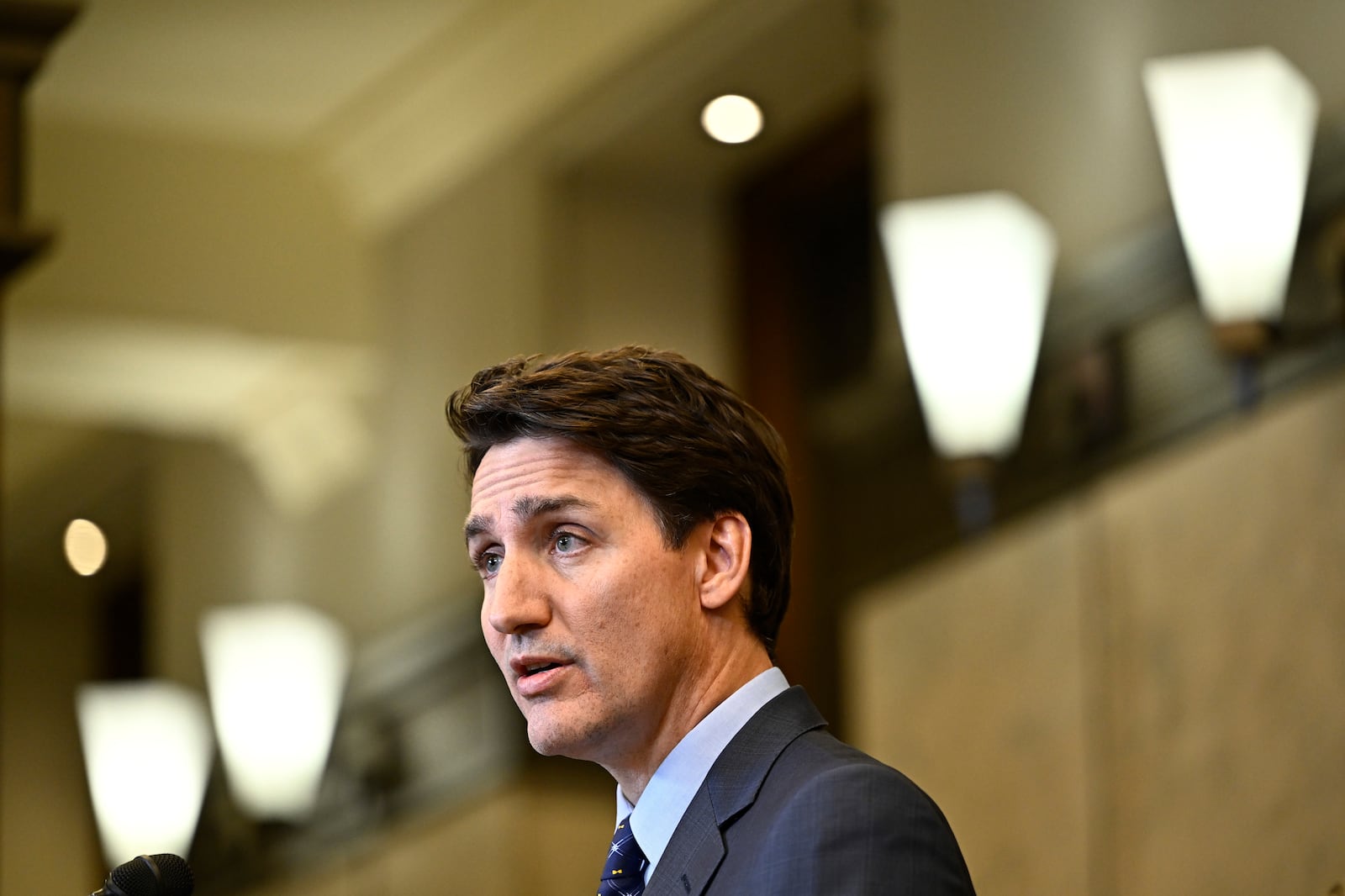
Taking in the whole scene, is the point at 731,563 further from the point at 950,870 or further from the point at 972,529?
the point at 972,529

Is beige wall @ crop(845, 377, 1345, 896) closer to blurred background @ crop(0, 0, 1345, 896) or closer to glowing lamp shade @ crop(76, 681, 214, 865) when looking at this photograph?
blurred background @ crop(0, 0, 1345, 896)

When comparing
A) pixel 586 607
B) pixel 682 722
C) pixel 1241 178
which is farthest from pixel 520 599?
pixel 1241 178

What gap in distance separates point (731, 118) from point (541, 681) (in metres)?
5.26

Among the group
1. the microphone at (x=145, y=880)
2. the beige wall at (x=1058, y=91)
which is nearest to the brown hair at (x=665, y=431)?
the microphone at (x=145, y=880)

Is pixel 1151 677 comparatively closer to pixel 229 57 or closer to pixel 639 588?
pixel 639 588

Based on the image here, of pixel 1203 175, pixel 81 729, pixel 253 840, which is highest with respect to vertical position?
pixel 1203 175

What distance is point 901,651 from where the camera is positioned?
5.29 metres

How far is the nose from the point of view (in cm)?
218

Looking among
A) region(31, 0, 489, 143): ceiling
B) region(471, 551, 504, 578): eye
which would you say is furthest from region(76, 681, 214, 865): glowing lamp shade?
region(471, 551, 504, 578): eye

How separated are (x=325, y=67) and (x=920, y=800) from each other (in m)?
6.43

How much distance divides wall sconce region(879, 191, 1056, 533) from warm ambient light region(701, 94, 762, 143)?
1.77 meters

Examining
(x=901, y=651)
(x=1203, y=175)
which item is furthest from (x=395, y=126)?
(x=1203, y=175)

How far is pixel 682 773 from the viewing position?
2.17 metres

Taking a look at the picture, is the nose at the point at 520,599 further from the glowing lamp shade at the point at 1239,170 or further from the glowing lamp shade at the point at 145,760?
the glowing lamp shade at the point at 145,760
